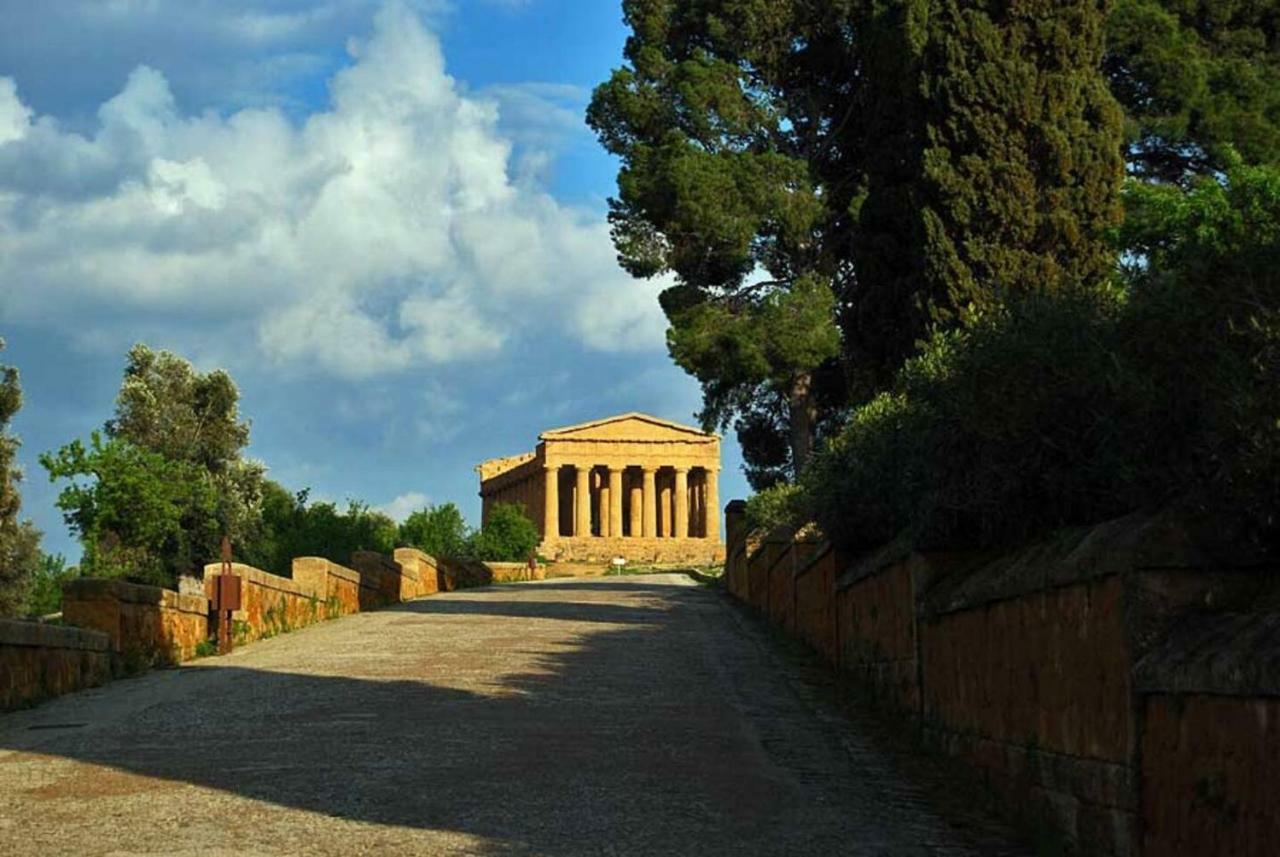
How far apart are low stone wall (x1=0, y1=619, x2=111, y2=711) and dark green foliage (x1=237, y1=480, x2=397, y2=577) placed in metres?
37.2

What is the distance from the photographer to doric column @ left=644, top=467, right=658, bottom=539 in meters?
117

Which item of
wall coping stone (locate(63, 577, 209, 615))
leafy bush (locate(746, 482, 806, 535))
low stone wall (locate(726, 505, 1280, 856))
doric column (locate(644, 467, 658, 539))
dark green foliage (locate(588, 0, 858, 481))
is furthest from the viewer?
doric column (locate(644, 467, 658, 539))

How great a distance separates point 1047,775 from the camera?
731cm

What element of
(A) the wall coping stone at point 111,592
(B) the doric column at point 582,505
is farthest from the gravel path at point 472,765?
(B) the doric column at point 582,505

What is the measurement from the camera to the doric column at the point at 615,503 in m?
118

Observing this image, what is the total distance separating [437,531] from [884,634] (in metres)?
70.7

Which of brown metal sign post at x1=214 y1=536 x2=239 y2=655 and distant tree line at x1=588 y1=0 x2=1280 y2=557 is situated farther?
brown metal sign post at x1=214 y1=536 x2=239 y2=655

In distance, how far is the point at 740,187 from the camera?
3466 cm

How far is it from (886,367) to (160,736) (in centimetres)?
1327

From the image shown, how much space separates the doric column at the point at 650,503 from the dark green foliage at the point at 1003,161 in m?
96.1

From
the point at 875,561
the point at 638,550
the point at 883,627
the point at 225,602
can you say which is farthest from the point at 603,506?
the point at 883,627

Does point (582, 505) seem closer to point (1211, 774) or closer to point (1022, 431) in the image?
point (1022, 431)

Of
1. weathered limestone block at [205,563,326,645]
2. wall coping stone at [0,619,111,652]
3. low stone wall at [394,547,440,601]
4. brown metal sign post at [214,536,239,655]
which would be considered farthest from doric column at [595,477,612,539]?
wall coping stone at [0,619,111,652]

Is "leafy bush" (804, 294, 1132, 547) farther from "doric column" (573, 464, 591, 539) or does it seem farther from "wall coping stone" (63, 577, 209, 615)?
"doric column" (573, 464, 591, 539)
